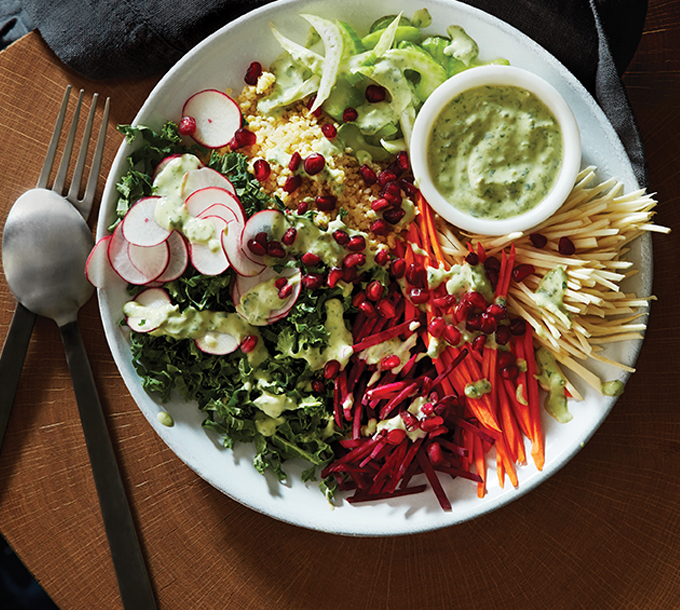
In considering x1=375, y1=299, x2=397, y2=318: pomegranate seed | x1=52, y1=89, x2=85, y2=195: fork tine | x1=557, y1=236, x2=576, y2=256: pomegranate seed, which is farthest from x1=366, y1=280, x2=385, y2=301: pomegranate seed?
x1=52, y1=89, x2=85, y2=195: fork tine

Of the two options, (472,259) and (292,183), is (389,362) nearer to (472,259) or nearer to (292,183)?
(472,259)

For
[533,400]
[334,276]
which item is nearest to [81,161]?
[334,276]

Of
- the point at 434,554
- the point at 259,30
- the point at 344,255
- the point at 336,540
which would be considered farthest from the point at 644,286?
the point at 259,30

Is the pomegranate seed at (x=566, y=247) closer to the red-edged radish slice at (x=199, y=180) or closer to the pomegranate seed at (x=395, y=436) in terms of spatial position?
the pomegranate seed at (x=395, y=436)

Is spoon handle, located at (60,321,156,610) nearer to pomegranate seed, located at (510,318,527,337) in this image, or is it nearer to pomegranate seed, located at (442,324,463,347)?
pomegranate seed, located at (442,324,463,347)

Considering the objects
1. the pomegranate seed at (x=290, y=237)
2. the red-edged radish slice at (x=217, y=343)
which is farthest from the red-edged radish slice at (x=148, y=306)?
the pomegranate seed at (x=290, y=237)
